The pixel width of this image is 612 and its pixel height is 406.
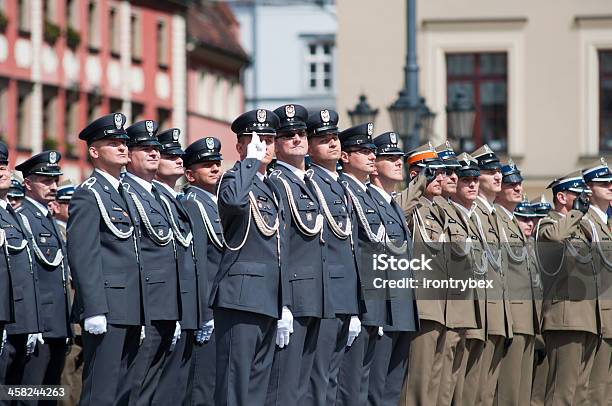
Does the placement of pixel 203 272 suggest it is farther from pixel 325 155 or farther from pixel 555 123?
pixel 555 123

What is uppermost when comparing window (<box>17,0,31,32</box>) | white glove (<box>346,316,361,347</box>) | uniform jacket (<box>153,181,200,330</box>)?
window (<box>17,0,31,32</box>)

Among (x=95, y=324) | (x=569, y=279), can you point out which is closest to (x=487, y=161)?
(x=569, y=279)

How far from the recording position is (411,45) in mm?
22953

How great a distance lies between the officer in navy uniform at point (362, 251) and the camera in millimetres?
12430

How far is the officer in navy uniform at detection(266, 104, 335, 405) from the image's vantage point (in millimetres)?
11539

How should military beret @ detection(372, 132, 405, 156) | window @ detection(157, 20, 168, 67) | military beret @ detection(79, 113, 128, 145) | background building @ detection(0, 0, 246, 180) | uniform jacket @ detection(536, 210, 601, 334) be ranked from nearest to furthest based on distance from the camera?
1. military beret @ detection(79, 113, 128, 145)
2. military beret @ detection(372, 132, 405, 156)
3. uniform jacket @ detection(536, 210, 601, 334)
4. background building @ detection(0, 0, 246, 180)
5. window @ detection(157, 20, 168, 67)

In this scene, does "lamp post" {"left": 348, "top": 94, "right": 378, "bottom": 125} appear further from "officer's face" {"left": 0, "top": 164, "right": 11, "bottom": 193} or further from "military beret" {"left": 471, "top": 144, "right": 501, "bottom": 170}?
"officer's face" {"left": 0, "top": 164, "right": 11, "bottom": 193}

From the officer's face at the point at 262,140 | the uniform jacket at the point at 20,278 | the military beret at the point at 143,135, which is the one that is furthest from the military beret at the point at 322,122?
the uniform jacket at the point at 20,278

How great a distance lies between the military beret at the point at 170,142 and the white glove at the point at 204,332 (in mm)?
1267

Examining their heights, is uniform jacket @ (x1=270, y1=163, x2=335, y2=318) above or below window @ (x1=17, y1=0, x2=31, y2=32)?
below

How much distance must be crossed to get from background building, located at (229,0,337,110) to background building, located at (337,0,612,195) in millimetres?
A: 40682

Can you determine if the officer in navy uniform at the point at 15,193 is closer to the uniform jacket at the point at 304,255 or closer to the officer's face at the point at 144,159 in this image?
the officer's face at the point at 144,159

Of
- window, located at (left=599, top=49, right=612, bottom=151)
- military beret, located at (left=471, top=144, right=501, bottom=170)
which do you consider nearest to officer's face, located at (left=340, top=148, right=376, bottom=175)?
military beret, located at (left=471, top=144, right=501, bottom=170)

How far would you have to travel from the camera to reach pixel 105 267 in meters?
11.9
